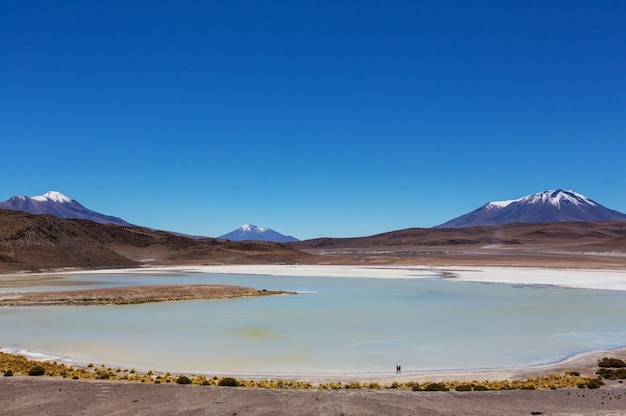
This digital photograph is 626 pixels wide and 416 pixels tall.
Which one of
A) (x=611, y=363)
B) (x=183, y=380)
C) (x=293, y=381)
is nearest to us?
(x=183, y=380)

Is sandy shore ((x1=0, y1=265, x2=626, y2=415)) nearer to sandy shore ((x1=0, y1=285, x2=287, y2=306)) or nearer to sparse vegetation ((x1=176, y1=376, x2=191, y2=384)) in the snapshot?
sparse vegetation ((x1=176, y1=376, x2=191, y2=384))

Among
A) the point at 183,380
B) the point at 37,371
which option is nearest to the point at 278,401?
the point at 183,380

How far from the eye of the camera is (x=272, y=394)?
45.8 feet

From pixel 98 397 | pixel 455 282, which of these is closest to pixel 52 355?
pixel 98 397

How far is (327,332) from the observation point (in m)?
24.8

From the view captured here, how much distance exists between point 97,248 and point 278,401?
270ft

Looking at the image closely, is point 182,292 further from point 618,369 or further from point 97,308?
point 618,369

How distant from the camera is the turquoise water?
19.2 m

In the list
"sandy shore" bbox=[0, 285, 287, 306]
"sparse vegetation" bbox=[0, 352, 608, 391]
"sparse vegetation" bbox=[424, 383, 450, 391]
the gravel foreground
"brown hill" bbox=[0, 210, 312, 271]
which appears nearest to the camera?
the gravel foreground

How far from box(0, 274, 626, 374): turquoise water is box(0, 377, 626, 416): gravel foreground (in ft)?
11.8

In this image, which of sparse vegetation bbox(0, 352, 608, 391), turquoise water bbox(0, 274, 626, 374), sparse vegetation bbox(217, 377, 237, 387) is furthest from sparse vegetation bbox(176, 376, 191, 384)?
turquoise water bbox(0, 274, 626, 374)

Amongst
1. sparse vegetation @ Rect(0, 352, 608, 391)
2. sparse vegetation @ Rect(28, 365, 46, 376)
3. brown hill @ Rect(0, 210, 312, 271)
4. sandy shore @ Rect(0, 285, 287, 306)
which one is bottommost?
sparse vegetation @ Rect(0, 352, 608, 391)

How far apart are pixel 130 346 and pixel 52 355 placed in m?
2.90

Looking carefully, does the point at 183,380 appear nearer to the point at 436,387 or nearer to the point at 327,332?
the point at 436,387
